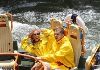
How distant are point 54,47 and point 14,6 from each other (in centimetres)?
1045

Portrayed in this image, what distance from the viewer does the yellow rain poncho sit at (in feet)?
19.5

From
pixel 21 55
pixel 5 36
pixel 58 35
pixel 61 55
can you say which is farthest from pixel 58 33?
pixel 5 36

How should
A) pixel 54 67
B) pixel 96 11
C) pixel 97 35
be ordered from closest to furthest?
1. pixel 54 67
2. pixel 97 35
3. pixel 96 11

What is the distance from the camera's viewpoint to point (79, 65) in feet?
21.1

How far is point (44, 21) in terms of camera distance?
13.1 m

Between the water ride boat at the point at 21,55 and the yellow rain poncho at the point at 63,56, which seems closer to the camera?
the water ride boat at the point at 21,55

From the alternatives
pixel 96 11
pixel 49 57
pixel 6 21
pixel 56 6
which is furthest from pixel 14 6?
pixel 49 57

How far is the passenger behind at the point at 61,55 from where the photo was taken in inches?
234

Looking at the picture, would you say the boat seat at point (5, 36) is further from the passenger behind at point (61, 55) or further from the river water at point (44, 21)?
the river water at point (44, 21)

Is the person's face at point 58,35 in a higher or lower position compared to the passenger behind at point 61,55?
higher

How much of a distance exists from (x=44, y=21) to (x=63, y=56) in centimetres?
721

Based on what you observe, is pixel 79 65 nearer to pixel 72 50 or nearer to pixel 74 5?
pixel 72 50

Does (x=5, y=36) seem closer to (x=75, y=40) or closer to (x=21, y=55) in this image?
(x=75, y=40)

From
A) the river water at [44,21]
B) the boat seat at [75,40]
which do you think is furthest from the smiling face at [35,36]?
the river water at [44,21]
